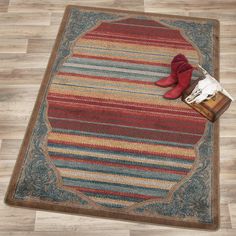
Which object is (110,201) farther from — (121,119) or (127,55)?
(127,55)

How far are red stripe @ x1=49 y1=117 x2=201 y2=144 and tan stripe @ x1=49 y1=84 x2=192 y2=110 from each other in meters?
0.25

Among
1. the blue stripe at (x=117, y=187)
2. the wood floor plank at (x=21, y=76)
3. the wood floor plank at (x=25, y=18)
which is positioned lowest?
the blue stripe at (x=117, y=187)

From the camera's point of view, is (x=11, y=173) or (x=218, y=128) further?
(x=218, y=128)

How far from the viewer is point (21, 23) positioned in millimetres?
3049

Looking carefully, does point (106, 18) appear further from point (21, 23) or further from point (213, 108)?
point (213, 108)

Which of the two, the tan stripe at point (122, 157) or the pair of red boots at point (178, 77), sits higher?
the pair of red boots at point (178, 77)

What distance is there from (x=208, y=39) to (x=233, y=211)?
4.99ft

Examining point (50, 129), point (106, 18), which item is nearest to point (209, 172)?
point (50, 129)

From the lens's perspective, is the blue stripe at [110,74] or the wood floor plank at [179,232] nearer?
the wood floor plank at [179,232]

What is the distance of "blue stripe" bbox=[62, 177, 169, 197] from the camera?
227 cm

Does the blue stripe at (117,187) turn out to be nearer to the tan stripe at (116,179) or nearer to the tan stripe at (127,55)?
the tan stripe at (116,179)

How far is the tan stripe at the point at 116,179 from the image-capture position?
90.4 inches

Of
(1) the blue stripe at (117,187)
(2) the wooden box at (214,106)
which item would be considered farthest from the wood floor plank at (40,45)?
(2) the wooden box at (214,106)

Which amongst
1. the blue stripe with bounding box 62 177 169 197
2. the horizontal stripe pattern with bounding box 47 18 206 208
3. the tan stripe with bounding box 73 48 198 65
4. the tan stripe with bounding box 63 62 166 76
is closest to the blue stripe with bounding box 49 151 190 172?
the horizontal stripe pattern with bounding box 47 18 206 208
